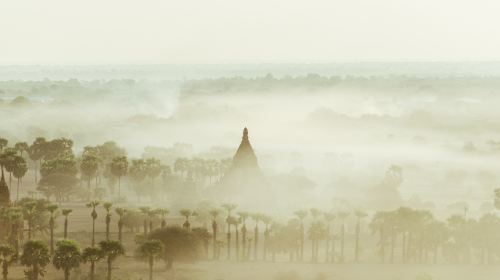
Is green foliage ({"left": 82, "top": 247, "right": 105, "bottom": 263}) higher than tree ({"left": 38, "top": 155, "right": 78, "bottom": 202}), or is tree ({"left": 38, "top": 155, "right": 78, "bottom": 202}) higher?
tree ({"left": 38, "top": 155, "right": 78, "bottom": 202})

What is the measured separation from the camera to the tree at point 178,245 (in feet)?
335

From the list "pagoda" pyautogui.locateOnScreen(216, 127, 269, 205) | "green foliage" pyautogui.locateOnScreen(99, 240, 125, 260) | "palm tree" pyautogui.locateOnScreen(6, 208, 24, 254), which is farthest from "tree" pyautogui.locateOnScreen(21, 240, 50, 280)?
"pagoda" pyautogui.locateOnScreen(216, 127, 269, 205)

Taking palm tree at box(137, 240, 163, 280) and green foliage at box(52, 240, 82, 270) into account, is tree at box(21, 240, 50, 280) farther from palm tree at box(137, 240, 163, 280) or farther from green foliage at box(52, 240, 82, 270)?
palm tree at box(137, 240, 163, 280)

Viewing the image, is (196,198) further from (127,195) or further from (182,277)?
(182,277)

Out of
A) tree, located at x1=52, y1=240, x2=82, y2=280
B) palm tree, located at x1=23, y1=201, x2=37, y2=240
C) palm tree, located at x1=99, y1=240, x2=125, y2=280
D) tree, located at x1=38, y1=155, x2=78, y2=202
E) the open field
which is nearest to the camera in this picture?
tree, located at x1=52, y1=240, x2=82, y2=280

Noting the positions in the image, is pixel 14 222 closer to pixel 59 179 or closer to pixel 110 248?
pixel 110 248

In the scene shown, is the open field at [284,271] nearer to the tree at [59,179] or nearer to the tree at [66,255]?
the tree at [66,255]

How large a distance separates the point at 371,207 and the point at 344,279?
53.1 m

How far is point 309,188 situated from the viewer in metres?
160

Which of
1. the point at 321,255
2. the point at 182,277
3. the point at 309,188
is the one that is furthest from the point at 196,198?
the point at 182,277

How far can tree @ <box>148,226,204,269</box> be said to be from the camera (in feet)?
335

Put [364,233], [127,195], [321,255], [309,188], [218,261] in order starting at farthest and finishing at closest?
[127,195]
[309,188]
[364,233]
[321,255]
[218,261]

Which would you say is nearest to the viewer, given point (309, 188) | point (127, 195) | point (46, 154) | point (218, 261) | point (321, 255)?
point (218, 261)

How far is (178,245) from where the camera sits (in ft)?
336
